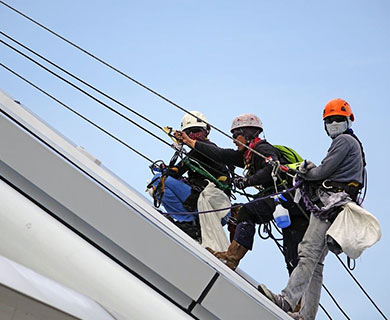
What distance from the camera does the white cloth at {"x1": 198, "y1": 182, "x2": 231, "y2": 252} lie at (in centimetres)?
849

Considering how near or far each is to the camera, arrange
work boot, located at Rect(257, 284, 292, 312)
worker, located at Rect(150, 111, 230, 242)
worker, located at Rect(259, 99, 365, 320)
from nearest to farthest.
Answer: work boot, located at Rect(257, 284, 292, 312) < worker, located at Rect(259, 99, 365, 320) < worker, located at Rect(150, 111, 230, 242)

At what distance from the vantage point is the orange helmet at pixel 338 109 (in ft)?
22.7

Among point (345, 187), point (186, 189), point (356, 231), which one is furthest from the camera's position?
point (186, 189)

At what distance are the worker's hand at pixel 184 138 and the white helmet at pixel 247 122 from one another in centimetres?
63

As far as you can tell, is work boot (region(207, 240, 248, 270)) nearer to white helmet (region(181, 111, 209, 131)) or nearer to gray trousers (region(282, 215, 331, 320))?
gray trousers (region(282, 215, 331, 320))

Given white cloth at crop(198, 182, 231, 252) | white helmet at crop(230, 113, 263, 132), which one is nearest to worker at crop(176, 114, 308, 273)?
white helmet at crop(230, 113, 263, 132)

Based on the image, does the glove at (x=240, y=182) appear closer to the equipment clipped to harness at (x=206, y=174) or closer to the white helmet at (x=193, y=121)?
the equipment clipped to harness at (x=206, y=174)

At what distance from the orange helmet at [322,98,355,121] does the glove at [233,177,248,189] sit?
4.41ft

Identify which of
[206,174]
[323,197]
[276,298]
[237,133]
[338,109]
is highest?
[338,109]

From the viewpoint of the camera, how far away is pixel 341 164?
666 cm

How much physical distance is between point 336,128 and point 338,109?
174mm

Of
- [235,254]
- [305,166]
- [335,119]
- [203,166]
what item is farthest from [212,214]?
[335,119]

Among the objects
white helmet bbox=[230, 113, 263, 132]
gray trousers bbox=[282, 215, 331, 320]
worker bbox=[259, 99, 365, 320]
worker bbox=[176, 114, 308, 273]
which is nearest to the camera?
gray trousers bbox=[282, 215, 331, 320]

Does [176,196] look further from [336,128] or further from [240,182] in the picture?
[336,128]
